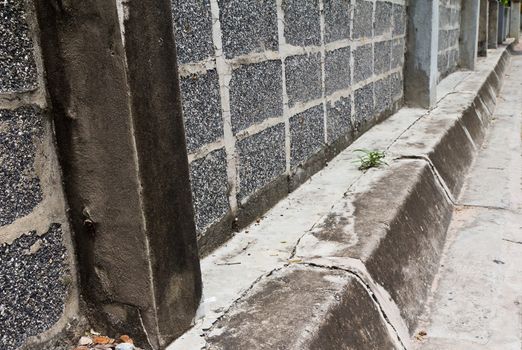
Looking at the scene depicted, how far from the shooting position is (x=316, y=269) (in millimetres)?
1812

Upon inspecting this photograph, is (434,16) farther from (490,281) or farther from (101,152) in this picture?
(101,152)

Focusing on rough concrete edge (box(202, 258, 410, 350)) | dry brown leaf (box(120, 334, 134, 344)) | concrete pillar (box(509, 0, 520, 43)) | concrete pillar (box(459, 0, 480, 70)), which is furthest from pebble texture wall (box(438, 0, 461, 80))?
concrete pillar (box(509, 0, 520, 43))

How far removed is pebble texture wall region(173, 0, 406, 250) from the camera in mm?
1951

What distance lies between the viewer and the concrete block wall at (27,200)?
Result: 4.13 feet

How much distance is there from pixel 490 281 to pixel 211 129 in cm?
137

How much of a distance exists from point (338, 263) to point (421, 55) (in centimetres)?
382

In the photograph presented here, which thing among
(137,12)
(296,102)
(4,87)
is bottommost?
(296,102)

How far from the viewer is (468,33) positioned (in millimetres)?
9250

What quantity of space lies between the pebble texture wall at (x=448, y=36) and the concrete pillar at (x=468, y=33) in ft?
0.59

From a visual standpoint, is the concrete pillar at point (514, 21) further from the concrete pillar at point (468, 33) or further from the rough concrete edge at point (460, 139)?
the rough concrete edge at point (460, 139)

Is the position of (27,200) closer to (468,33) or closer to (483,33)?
(468,33)

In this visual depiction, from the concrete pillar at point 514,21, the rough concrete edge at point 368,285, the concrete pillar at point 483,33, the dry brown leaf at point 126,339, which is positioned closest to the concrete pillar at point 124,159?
the dry brown leaf at point 126,339

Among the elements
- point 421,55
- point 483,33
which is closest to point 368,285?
point 421,55

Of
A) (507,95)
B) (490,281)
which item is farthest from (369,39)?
(507,95)
